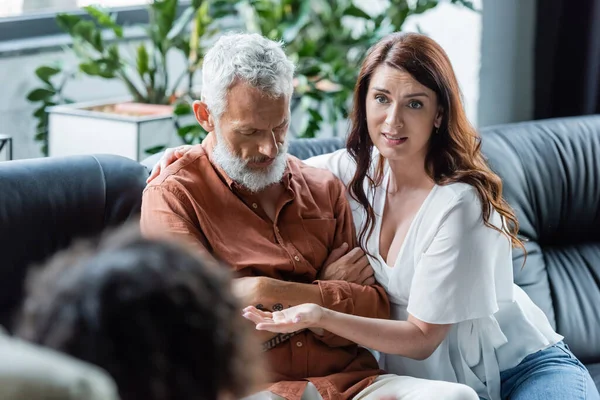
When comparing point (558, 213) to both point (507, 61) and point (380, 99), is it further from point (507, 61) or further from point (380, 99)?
point (507, 61)

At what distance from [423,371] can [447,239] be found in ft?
1.07

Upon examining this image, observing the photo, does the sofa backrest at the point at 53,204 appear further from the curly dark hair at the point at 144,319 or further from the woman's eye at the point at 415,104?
the curly dark hair at the point at 144,319

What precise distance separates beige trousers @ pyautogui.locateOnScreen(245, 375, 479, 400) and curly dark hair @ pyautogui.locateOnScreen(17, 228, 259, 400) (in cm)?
96

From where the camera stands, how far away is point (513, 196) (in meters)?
2.48

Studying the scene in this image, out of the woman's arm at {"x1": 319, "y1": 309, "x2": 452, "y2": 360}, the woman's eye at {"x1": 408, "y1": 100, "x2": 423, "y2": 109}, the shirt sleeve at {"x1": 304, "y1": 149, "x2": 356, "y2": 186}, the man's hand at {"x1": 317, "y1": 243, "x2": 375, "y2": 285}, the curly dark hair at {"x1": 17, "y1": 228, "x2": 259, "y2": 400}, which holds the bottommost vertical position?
the woman's arm at {"x1": 319, "y1": 309, "x2": 452, "y2": 360}

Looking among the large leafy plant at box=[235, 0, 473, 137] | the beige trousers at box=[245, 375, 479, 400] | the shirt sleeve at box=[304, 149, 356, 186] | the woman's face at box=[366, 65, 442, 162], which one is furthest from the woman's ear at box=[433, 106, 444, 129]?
the large leafy plant at box=[235, 0, 473, 137]

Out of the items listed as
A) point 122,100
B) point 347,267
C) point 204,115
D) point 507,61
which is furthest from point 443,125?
point 507,61

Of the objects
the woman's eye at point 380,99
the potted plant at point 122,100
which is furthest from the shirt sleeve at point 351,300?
the potted plant at point 122,100

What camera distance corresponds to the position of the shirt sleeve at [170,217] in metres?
1.77

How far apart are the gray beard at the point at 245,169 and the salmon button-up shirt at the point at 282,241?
20 mm

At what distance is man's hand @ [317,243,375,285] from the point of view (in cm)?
193

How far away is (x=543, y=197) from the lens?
2557 mm

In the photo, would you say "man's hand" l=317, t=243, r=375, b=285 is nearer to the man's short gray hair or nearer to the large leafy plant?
the man's short gray hair

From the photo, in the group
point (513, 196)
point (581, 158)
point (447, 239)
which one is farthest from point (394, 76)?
point (581, 158)
